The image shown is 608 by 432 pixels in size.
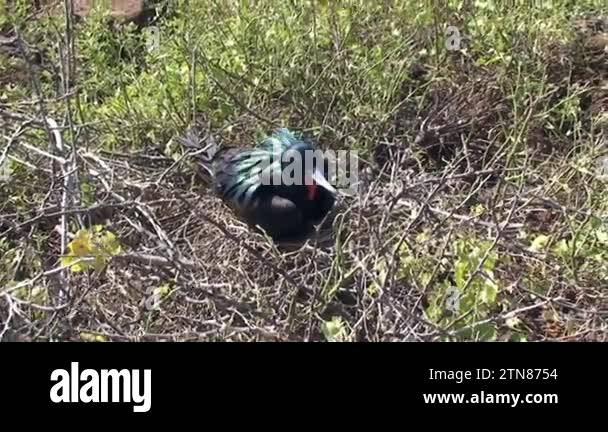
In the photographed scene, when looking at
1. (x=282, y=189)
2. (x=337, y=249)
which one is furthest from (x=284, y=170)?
(x=337, y=249)

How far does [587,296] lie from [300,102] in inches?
29.9

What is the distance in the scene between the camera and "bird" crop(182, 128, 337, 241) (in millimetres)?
2012

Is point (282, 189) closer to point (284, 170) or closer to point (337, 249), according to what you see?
point (284, 170)

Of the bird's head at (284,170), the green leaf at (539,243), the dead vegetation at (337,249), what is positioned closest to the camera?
the dead vegetation at (337,249)

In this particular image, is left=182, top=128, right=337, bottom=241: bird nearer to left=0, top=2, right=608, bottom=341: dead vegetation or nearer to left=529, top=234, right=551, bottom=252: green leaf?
left=0, top=2, right=608, bottom=341: dead vegetation

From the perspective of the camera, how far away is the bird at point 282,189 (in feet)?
6.60

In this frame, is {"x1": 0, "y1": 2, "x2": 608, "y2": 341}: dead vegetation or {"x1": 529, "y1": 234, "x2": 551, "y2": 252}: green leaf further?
{"x1": 529, "y1": 234, "x2": 551, "y2": 252}: green leaf

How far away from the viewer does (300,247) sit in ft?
6.61

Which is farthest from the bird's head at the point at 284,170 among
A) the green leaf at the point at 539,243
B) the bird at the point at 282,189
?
the green leaf at the point at 539,243

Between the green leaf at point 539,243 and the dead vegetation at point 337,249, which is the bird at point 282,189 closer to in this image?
the dead vegetation at point 337,249

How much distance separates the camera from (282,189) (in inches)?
80.0

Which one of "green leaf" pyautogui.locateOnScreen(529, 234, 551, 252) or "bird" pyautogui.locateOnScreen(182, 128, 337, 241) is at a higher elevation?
"bird" pyautogui.locateOnScreen(182, 128, 337, 241)

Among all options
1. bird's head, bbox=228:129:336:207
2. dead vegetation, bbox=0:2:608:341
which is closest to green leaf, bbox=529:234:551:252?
dead vegetation, bbox=0:2:608:341

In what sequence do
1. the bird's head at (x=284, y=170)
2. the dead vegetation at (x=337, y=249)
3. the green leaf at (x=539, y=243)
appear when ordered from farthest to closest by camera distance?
the bird's head at (x=284, y=170), the green leaf at (x=539, y=243), the dead vegetation at (x=337, y=249)
